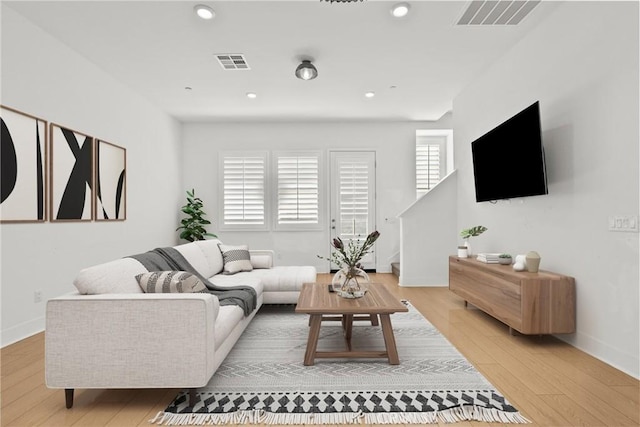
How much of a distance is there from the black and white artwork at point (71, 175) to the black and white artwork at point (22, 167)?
0.43 ft

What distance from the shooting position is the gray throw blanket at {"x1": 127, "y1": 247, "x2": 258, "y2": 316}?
276cm

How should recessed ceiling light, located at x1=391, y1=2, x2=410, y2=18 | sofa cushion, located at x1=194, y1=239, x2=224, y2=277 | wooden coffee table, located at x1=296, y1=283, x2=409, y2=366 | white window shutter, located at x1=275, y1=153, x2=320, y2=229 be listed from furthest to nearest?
white window shutter, located at x1=275, y1=153, x2=320, y2=229
sofa cushion, located at x1=194, y1=239, x2=224, y2=277
recessed ceiling light, located at x1=391, y1=2, x2=410, y2=18
wooden coffee table, located at x1=296, y1=283, x2=409, y2=366

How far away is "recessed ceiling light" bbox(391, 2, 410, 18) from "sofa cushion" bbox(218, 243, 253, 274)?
9.99 ft

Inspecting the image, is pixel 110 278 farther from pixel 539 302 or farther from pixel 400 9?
pixel 539 302

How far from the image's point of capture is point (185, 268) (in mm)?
3189

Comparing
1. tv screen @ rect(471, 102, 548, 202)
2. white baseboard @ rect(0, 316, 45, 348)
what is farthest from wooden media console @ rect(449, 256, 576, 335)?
white baseboard @ rect(0, 316, 45, 348)

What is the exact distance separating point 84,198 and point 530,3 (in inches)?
183

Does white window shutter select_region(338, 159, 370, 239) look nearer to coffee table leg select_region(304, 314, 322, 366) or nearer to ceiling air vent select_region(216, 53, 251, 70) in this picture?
ceiling air vent select_region(216, 53, 251, 70)

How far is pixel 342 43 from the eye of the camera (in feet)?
11.6

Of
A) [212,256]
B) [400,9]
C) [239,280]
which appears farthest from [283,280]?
[400,9]

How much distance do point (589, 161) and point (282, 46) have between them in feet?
9.48

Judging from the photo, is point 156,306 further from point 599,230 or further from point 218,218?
point 218,218

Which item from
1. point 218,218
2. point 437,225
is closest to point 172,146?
point 218,218

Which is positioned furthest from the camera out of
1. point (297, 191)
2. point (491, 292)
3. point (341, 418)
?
point (297, 191)
